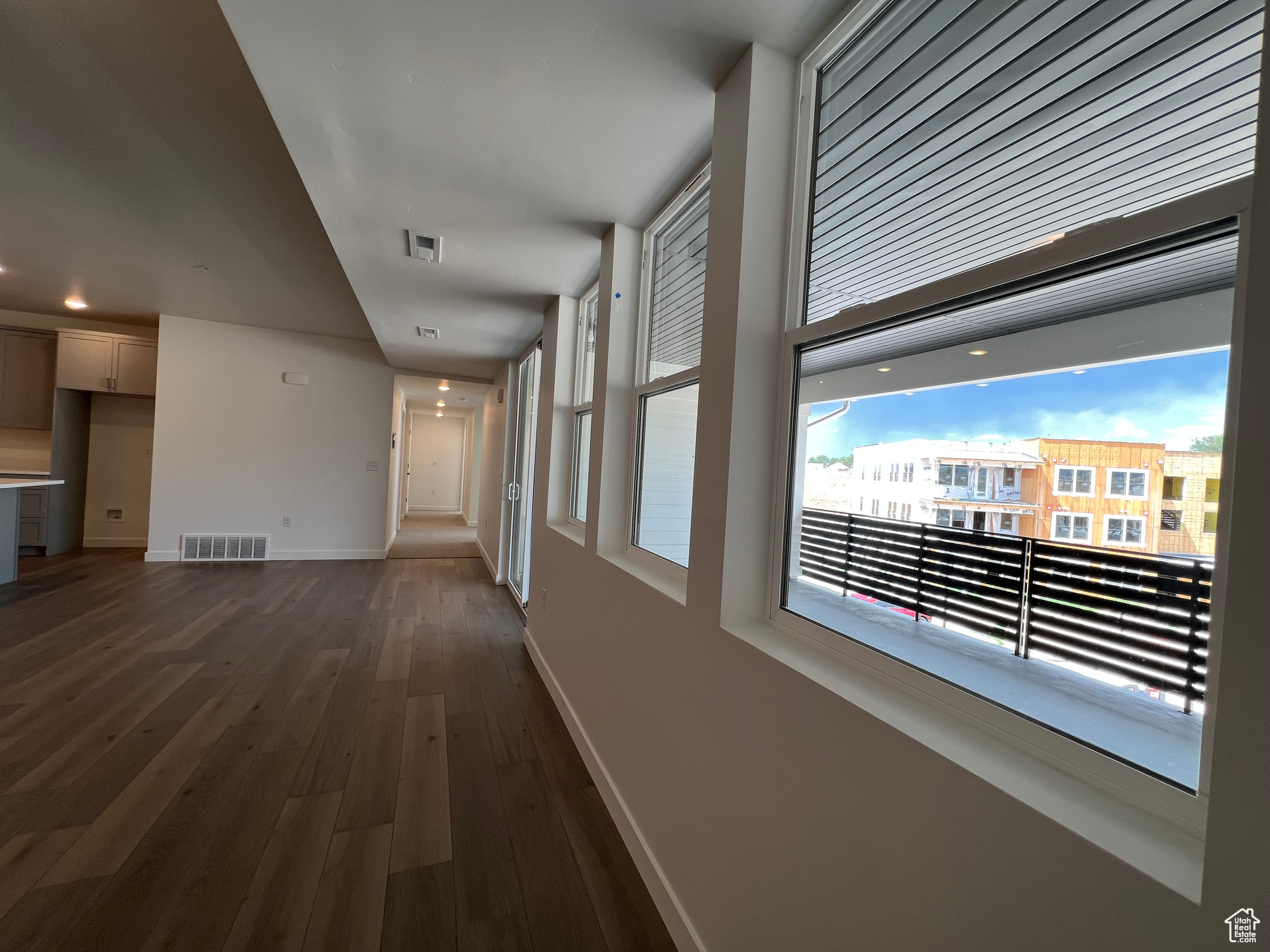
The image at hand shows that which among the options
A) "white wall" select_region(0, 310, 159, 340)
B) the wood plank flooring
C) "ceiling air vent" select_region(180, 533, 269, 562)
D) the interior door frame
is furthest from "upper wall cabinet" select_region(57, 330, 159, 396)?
the interior door frame

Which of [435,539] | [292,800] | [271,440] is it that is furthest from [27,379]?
[292,800]

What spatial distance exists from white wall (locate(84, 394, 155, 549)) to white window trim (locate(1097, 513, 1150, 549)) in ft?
27.6

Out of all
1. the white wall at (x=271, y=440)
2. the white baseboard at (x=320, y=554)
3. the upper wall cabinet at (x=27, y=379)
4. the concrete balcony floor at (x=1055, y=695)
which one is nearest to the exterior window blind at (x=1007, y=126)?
the concrete balcony floor at (x=1055, y=695)

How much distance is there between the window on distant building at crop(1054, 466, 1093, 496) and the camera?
2.48 ft

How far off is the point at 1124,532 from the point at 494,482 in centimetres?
615

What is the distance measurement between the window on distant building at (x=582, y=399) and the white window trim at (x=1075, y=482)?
2553mm

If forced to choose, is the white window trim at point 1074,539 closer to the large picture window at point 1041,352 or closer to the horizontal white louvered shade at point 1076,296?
the large picture window at point 1041,352

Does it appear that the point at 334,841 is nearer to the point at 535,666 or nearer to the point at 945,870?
the point at 535,666

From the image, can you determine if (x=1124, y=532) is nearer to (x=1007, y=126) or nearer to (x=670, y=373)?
(x=1007, y=126)

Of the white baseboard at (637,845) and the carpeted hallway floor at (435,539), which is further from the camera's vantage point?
the carpeted hallway floor at (435,539)

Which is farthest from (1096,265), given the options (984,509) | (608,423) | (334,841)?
(334,841)

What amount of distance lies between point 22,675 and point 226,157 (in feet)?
9.73

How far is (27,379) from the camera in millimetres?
5906

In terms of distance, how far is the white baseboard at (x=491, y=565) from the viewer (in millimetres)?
5865
